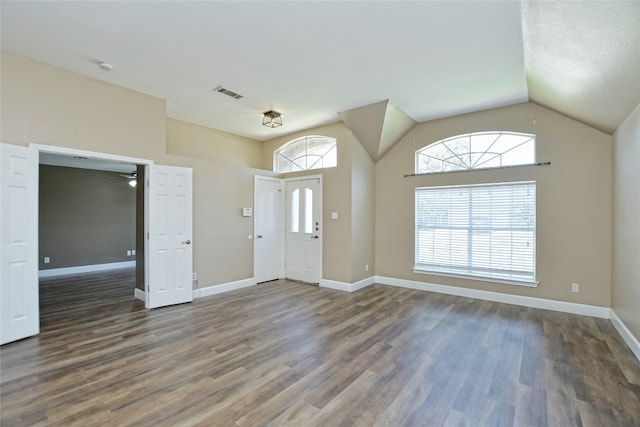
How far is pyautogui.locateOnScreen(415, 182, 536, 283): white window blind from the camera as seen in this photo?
14.7 feet

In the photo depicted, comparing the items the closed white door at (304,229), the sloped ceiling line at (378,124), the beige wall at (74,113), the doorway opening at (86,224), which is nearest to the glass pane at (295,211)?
the closed white door at (304,229)

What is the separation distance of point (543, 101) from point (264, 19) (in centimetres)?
395

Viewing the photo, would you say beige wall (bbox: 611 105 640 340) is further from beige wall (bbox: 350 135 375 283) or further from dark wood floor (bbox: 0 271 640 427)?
beige wall (bbox: 350 135 375 283)

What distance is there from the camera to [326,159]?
228 inches

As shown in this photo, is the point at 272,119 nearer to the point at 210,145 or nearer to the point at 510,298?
the point at 210,145

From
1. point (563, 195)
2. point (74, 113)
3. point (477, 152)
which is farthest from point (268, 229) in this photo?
point (563, 195)

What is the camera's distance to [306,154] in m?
6.14

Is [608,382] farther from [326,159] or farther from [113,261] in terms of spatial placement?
[113,261]

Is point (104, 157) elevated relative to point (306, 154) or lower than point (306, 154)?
lower

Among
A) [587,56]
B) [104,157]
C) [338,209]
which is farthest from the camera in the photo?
[338,209]

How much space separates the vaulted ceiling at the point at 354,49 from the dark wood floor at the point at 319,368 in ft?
8.65

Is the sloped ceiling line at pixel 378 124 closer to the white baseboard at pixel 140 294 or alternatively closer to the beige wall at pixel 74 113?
the beige wall at pixel 74 113

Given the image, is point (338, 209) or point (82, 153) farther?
point (338, 209)

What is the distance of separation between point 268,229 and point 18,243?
11.7 feet
